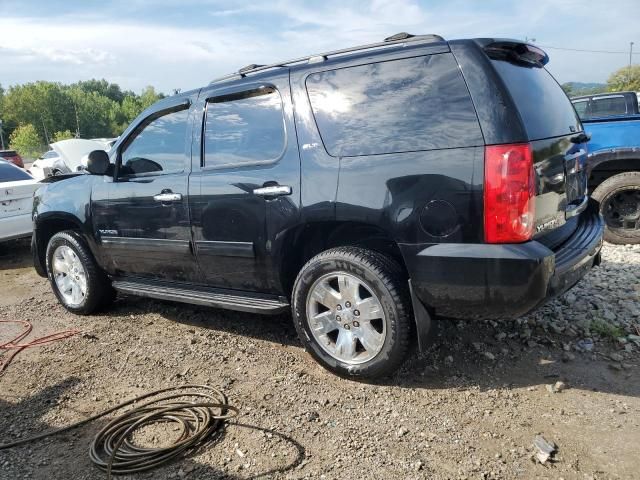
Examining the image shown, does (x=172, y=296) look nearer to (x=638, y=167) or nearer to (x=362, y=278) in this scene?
(x=362, y=278)

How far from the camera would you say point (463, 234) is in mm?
2758

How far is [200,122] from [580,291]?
11.3ft

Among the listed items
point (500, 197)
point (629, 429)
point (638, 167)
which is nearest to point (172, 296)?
point (500, 197)

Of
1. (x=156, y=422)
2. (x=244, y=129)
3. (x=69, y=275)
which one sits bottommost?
(x=156, y=422)

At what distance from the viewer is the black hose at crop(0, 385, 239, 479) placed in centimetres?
263

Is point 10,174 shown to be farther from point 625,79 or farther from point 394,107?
point 625,79

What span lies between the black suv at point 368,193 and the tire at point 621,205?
2561 millimetres

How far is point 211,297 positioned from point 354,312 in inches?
48.0

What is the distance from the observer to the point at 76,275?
4902 mm

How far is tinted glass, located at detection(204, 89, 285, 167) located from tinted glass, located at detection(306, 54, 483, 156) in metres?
0.33

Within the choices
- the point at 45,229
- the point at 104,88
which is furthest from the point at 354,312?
the point at 104,88

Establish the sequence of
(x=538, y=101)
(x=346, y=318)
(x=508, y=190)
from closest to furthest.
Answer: (x=508, y=190) < (x=538, y=101) < (x=346, y=318)

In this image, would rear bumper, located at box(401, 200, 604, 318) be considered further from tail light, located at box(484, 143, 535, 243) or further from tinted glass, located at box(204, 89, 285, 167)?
tinted glass, located at box(204, 89, 285, 167)

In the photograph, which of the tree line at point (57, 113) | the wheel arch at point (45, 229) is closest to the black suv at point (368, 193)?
the wheel arch at point (45, 229)
